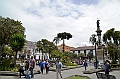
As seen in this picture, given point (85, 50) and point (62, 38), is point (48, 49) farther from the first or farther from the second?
point (85, 50)

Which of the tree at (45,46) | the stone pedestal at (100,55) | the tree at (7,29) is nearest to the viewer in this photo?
the tree at (7,29)

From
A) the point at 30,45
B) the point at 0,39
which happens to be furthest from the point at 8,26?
the point at 30,45

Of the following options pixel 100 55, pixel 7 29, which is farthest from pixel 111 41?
pixel 7 29

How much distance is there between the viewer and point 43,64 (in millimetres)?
17000

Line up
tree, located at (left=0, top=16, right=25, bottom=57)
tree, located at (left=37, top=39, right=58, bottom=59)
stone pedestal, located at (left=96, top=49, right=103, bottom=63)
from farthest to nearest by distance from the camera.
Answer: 1. tree, located at (left=37, top=39, right=58, bottom=59)
2. stone pedestal, located at (left=96, top=49, right=103, bottom=63)
3. tree, located at (left=0, top=16, right=25, bottom=57)

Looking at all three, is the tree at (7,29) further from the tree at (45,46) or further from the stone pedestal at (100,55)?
the tree at (45,46)

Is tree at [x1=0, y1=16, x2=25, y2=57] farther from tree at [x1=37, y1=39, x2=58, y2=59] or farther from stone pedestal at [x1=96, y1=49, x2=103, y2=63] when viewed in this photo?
tree at [x1=37, y1=39, x2=58, y2=59]

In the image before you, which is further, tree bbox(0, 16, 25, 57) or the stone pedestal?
the stone pedestal

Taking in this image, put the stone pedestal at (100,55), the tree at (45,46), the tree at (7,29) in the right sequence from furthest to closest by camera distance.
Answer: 1. the tree at (45,46)
2. the stone pedestal at (100,55)
3. the tree at (7,29)

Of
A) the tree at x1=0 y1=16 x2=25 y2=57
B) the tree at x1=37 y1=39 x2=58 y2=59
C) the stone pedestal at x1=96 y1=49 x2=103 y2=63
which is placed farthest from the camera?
the tree at x1=37 y1=39 x2=58 y2=59

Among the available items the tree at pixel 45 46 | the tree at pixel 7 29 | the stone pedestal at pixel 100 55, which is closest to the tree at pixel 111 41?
the stone pedestal at pixel 100 55

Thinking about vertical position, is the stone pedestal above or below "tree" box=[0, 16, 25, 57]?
below

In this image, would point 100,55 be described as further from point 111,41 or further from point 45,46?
point 45,46

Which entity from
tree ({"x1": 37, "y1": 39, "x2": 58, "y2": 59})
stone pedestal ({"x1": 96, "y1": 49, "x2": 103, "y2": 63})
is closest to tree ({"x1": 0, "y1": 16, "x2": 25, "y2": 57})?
stone pedestal ({"x1": 96, "y1": 49, "x2": 103, "y2": 63})
